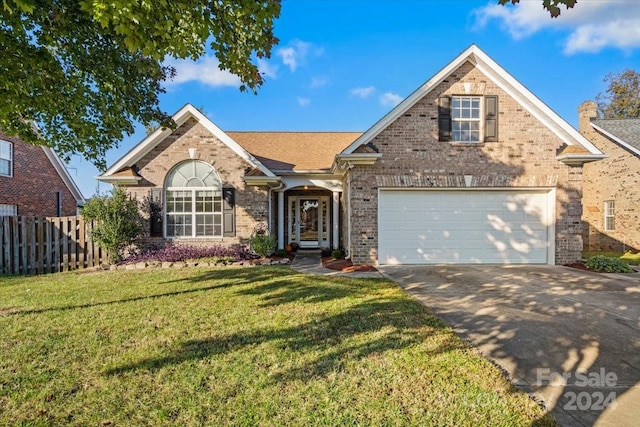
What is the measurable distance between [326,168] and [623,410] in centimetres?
1164

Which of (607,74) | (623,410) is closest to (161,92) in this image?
(623,410)

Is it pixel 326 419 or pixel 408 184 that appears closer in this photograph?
pixel 326 419

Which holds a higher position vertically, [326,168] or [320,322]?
[326,168]

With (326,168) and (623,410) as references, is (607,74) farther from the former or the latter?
(623,410)

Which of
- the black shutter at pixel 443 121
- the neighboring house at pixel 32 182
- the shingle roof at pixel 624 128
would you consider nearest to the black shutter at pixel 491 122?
the black shutter at pixel 443 121

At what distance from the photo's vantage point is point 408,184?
10.5 m

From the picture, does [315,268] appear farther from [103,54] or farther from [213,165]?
[103,54]

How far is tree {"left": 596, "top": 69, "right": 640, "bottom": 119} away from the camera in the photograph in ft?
100

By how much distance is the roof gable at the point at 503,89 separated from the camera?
10.3 metres

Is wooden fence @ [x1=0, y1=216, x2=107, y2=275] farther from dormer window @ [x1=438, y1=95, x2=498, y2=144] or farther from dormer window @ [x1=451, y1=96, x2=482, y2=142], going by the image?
dormer window @ [x1=451, y1=96, x2=482, y2=142]

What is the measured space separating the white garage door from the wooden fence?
966 cm

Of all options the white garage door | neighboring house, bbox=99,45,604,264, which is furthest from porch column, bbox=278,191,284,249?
the white garage door

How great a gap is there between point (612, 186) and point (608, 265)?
967 cm

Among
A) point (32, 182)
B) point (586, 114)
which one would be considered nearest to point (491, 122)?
point (586, 114)
